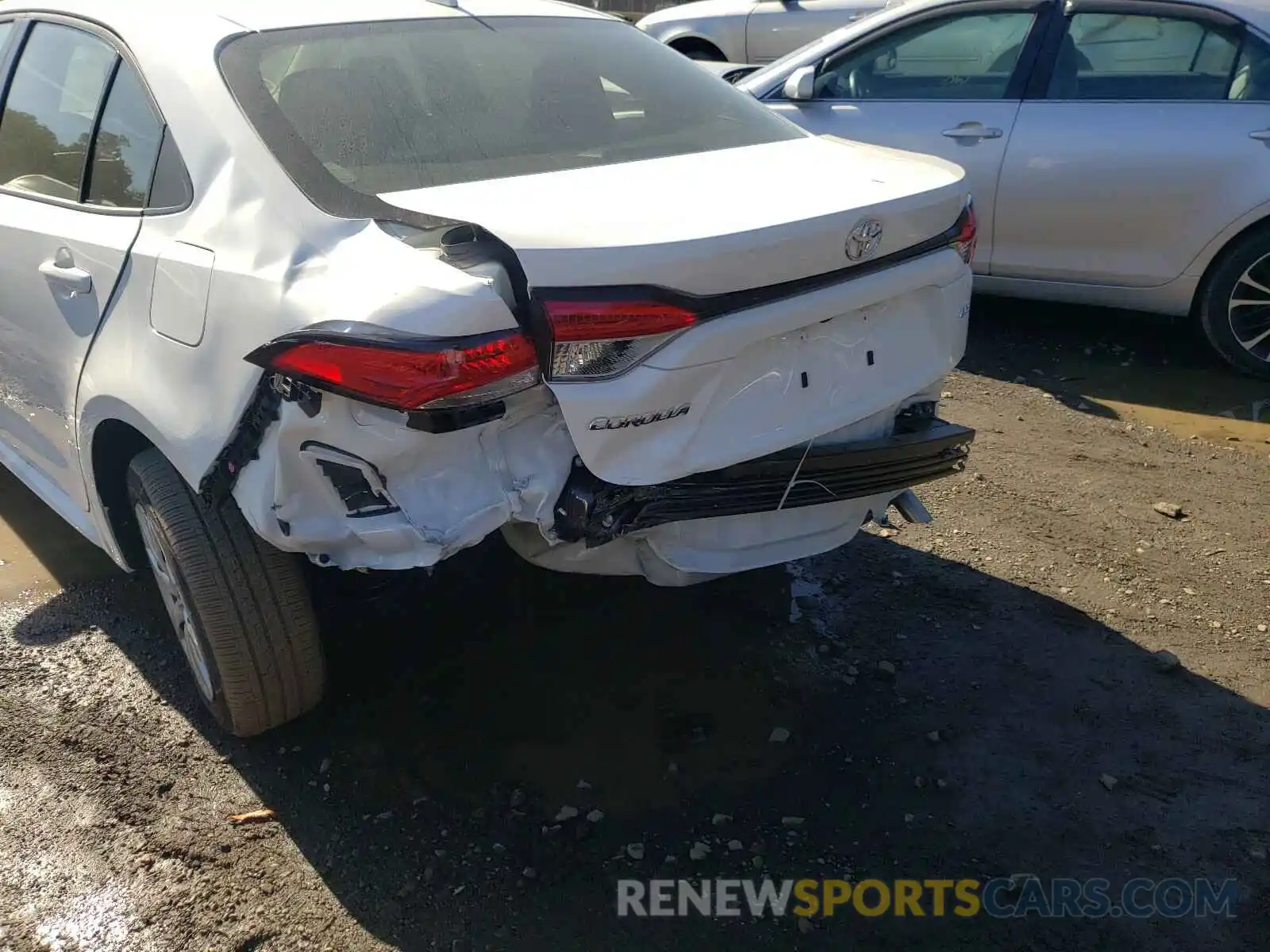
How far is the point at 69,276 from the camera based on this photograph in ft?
9.19

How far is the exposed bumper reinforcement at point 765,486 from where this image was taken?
221 centimetres

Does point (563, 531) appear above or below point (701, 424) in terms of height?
below

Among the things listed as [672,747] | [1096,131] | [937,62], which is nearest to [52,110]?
[672,747]

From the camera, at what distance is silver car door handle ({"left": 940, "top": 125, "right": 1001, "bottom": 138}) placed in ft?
17.3

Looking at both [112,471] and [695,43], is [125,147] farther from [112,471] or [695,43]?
[695,43]

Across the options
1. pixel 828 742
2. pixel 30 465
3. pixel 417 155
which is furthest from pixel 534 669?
pixel 30 465

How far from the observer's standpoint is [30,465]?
349 centimetres

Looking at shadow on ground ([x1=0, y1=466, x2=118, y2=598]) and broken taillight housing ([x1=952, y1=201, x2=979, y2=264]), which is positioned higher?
broken taillight housing ([x1=952, y1=201, x2=979, y2=264])

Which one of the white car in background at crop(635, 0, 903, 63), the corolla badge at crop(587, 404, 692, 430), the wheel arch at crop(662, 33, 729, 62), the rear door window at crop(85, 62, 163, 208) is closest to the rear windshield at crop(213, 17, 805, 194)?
the rear door window at crop(85, 62, 163, 208)

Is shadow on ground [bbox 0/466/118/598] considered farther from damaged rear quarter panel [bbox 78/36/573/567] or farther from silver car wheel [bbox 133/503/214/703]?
damaged rear quarter panel [bbox 78/36/573/567]

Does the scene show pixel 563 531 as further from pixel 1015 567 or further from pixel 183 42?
pixel 1015 567

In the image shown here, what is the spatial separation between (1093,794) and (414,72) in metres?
2.38

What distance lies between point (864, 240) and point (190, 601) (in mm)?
1751

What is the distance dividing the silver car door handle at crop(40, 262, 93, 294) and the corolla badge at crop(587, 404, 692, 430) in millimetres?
1450
